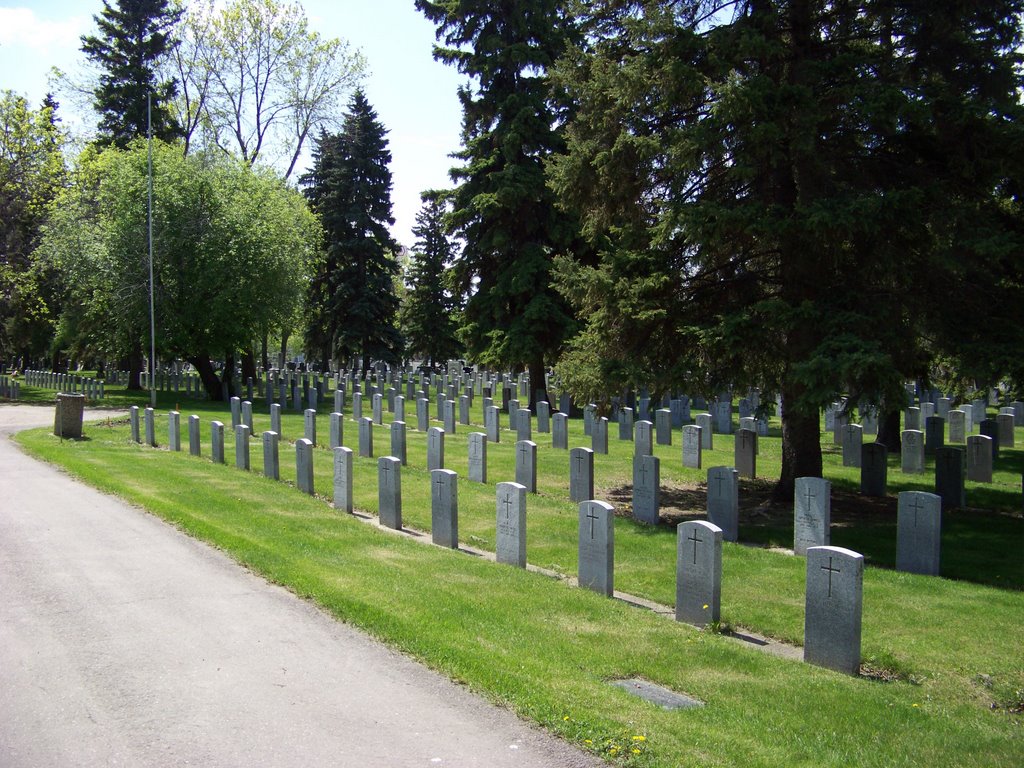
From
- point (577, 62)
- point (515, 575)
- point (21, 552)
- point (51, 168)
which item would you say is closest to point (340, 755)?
point (515, 575)

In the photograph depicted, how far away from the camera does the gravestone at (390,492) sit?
39.0 ft

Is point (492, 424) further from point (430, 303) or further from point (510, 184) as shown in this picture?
point (430, 303)

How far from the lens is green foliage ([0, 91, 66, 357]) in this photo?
34.8 metres

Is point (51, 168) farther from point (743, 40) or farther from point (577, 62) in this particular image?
point (743, 40)

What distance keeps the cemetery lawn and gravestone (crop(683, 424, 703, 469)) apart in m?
2.95

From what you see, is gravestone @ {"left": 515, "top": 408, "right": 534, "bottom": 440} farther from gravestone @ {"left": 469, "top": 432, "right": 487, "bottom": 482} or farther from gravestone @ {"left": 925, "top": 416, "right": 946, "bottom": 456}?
gravestone @ {"left": 925, "top": 416, "right": 946, "bottom": 456}

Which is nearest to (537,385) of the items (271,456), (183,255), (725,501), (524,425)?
(524,425)

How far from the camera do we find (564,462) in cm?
1775

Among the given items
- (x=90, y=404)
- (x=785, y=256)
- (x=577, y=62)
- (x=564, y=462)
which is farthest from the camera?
Result: (x=90, y=404)

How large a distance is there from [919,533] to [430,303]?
43398mm

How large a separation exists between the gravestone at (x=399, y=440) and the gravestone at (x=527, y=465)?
3436 millimetres

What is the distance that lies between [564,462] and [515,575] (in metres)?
8.74

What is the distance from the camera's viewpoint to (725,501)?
11602mm

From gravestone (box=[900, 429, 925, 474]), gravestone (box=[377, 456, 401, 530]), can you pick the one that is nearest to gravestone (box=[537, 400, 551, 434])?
gravestone (box=[900, 429, 925, 474])
